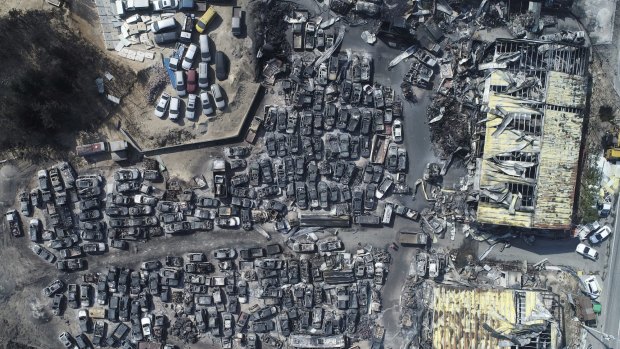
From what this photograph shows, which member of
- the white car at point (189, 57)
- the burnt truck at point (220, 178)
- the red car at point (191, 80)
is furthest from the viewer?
the burnt truck at point (220, 178)

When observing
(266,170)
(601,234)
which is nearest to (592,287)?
(601,234)

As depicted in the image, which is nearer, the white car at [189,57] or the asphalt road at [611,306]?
the white car at [189,57]

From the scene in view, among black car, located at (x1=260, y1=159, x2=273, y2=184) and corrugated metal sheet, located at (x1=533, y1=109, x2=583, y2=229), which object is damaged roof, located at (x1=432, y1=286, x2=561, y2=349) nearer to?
corrugated metal sheet, located at (x1=533, y1=109, x2=583, y2=229)

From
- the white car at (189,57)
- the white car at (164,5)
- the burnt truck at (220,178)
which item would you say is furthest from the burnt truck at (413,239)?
the white car at (164,5)

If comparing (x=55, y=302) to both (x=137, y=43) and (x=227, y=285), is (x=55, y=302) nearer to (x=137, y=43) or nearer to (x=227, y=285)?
(x=227, y=285)

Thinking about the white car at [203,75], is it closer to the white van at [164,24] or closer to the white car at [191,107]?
the white car at [191,107]

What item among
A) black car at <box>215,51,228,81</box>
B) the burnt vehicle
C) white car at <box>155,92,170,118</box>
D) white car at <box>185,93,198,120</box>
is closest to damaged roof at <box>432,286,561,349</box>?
the burnt vehicle
